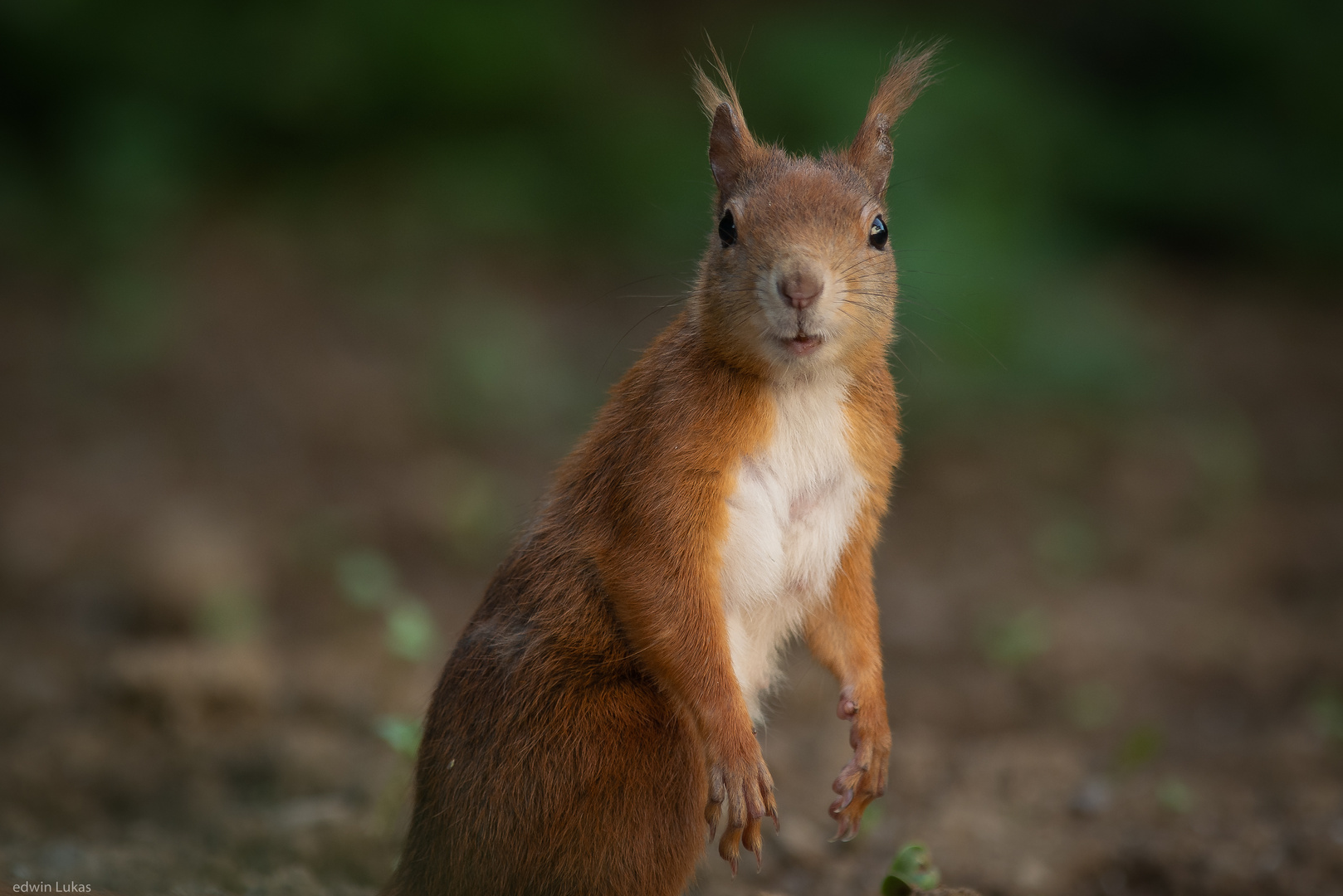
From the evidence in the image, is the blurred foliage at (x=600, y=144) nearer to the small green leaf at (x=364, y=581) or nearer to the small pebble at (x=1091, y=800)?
the small green leaf at (x=364, y=581)

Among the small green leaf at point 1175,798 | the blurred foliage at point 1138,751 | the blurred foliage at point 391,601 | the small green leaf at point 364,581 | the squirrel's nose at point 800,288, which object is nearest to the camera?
the squirrel's nose at point 800,288

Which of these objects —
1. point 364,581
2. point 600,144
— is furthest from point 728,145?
point 600,144

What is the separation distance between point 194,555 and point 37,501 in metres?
1.59

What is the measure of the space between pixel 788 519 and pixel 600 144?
798 centimetres

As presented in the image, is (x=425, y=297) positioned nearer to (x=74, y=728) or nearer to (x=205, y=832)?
(x=74, y=728)

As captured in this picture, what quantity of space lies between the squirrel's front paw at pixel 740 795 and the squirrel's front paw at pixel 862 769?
33 centimetres

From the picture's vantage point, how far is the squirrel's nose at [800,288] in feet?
9.64

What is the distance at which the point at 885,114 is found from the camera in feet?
11.6

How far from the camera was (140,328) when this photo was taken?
855 cm

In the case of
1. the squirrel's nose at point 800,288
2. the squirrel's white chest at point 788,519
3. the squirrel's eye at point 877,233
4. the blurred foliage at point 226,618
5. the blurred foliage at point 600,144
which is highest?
the blurred foliage at point 600,144

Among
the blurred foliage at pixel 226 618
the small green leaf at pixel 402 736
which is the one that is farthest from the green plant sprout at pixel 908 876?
the blurred foliage at pixel 226 618

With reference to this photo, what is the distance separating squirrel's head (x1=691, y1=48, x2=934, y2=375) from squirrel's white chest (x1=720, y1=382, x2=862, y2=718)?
0.14 meters

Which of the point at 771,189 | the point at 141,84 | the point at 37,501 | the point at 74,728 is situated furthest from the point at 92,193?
the point at 771,189

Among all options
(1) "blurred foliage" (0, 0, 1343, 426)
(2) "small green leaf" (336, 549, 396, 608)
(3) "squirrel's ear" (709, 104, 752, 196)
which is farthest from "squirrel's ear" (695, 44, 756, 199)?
(1) "blurred foliage" (0, 0, 1343, 426)
